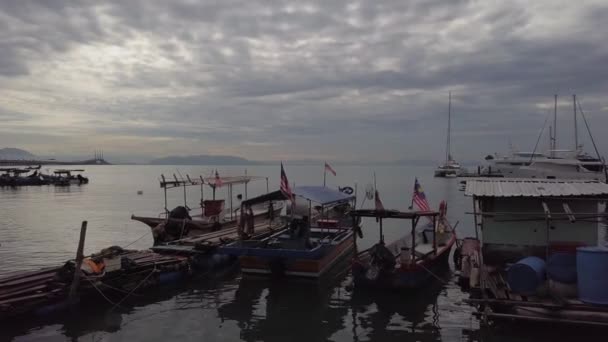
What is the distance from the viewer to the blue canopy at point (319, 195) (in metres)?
20.0

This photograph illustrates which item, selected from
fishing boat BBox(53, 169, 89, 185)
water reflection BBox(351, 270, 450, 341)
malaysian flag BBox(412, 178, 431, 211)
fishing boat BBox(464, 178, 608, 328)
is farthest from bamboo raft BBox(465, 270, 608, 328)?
fishing boat BBox(53, 169, 89, 185)

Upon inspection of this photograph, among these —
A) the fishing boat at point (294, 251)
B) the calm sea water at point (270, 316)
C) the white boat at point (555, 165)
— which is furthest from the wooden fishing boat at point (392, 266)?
the white boat at point (555, 165)

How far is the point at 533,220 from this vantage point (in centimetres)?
1403

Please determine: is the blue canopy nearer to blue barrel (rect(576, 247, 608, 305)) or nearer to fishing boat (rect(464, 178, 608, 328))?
Result: fishing boat (rect(464, 178, 608, 328))

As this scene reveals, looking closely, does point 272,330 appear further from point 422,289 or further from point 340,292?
point 422,289

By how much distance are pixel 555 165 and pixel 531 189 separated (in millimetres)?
52376

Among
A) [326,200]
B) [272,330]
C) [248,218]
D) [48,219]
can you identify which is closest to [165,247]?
[248,218]

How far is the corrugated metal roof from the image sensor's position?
13938mm

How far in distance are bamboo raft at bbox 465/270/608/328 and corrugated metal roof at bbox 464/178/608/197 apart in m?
3.00

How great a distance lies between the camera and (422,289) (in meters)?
17.6

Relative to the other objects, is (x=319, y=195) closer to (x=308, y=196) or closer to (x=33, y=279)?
(x=308, y=196)

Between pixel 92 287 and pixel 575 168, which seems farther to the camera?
Result: pixel 575 168

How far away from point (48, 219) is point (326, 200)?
103ft

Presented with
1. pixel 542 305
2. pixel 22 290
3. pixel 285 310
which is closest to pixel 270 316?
pixel 285 310
